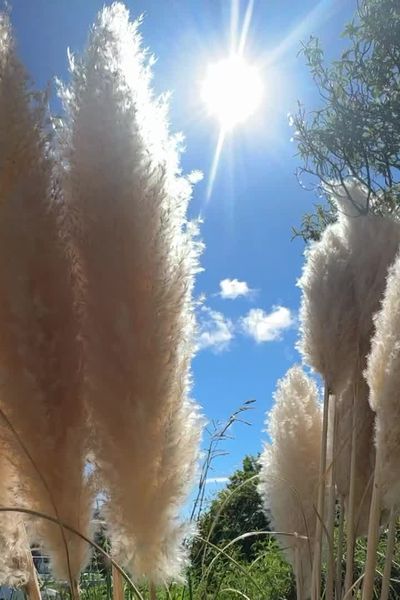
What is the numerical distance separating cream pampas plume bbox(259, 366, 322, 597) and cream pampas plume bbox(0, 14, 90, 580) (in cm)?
96

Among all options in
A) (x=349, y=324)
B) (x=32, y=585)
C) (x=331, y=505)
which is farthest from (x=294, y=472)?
(x=32, y=585)

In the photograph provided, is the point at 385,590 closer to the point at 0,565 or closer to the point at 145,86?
the point at 0,565

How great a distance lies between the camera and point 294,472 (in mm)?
2182

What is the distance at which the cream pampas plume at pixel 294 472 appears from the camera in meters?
2.18

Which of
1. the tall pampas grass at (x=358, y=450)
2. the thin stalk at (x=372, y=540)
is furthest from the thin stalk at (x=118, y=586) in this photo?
the tall pampas grass at (x=358, y=450)

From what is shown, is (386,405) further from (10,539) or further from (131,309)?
(10,539)

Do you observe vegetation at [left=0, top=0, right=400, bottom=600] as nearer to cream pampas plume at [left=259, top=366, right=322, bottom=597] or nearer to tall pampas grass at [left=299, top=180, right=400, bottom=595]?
tall pampas grass at [left=299, top=180, right=400, bottom=595]

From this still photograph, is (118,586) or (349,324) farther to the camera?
(349,324)

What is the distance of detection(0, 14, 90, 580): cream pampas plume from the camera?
1.30 metres

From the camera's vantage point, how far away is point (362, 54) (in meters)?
5.62

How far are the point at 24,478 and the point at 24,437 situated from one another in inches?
3.4

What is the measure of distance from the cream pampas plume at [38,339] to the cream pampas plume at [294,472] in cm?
96

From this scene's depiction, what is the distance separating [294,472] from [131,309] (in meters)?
1.08

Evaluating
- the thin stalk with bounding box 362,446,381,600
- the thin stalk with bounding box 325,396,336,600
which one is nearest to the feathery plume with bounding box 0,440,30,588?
the thin stalk with bounding box 362,446,381,600
